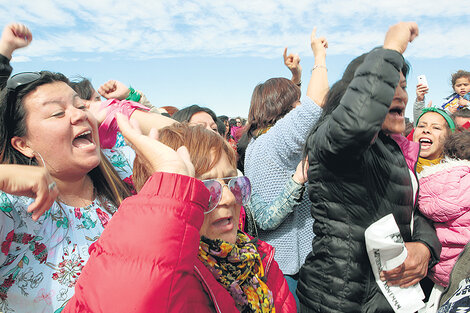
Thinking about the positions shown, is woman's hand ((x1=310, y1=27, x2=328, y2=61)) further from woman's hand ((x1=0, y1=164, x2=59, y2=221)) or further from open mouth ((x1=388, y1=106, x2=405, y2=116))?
woman's hand ((x1=0, y1=164, x2=59, y2=221))

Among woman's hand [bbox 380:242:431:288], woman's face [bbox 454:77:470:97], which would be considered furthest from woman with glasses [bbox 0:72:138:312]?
woman's face [bbox 454:77:470:97]

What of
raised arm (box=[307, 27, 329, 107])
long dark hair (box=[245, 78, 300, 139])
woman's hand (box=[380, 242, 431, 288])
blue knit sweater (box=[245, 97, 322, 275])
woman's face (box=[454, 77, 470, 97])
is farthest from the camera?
woman's face (box=[454, 77, 470, 97])

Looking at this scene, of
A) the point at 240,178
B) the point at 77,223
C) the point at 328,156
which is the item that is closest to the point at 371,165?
the point at 328,156

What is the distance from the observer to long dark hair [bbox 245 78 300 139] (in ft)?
9.18

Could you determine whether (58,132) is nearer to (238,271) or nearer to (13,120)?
(13,120)

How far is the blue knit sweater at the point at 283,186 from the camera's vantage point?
2.29 meters

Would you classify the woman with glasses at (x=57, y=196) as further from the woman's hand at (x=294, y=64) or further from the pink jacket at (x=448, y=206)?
the woman's hand at (x=294, y=64)

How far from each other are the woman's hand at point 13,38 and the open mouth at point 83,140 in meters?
0.84

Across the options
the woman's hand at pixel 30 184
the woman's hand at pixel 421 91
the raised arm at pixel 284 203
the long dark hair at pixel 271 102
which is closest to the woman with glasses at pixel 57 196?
the woman's hand at pixel 30 184

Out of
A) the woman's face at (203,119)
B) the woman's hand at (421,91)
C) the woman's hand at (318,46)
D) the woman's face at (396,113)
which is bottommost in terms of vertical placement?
the woman's face at (203,119)

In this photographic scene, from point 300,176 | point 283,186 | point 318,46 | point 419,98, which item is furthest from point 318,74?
point 419,98

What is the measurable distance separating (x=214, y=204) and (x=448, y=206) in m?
1.80

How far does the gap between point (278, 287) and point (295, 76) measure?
2.40 meters

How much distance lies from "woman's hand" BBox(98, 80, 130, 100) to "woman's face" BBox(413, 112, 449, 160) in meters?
2.87
